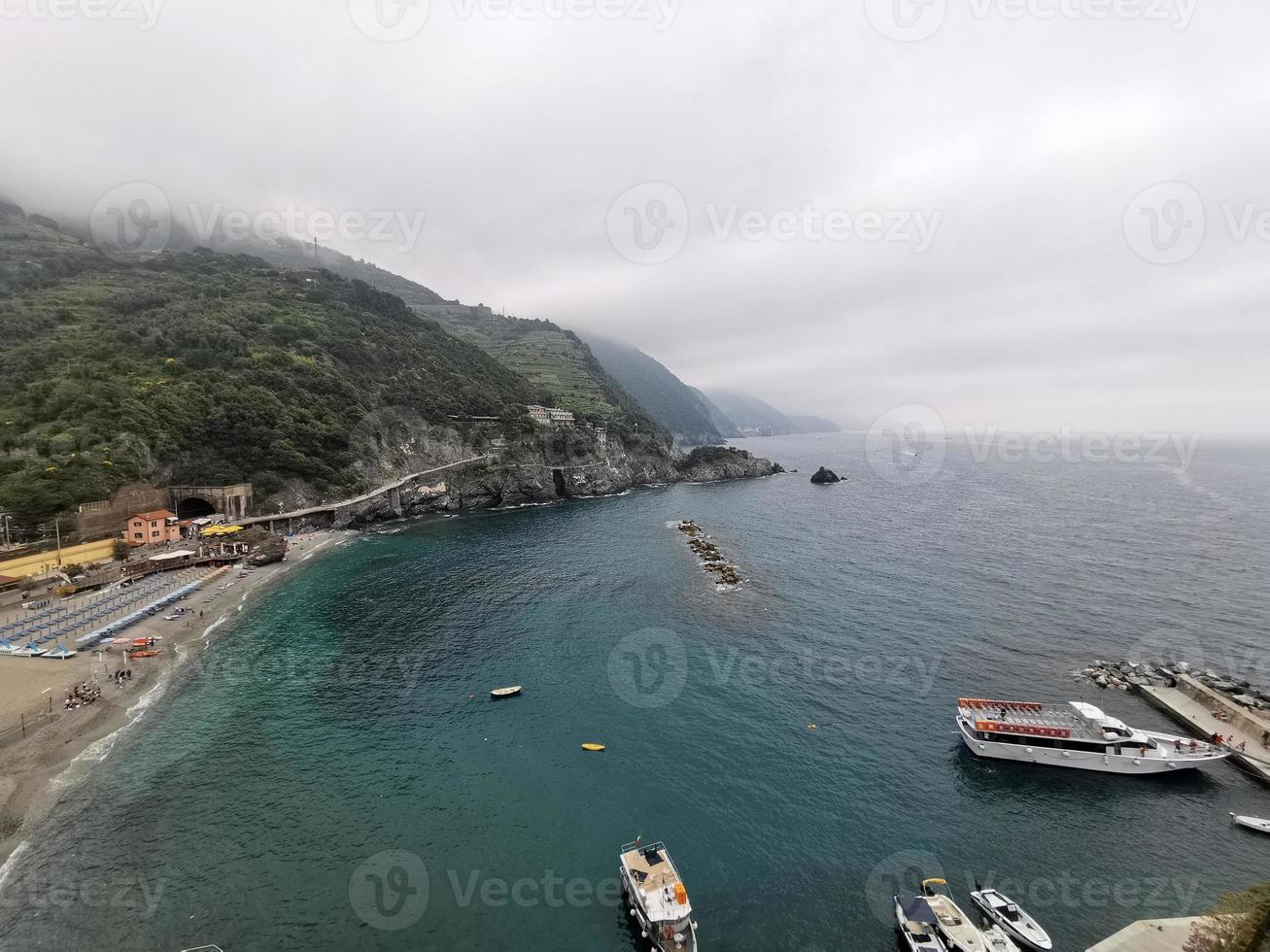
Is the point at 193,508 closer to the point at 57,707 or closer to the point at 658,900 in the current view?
the point at 57,707

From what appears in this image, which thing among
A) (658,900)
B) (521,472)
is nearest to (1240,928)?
(658,900)

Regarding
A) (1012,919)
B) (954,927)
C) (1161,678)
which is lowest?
(1012,919)

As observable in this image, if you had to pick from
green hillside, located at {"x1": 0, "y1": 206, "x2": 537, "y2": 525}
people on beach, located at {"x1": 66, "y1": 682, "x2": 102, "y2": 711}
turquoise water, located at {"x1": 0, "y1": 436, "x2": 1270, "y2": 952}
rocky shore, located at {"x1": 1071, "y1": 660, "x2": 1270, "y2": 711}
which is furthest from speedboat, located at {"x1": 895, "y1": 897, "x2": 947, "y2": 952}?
green hillside, located at {"x1": 0, "y1": 206, "x2": 537, "y2": 525}

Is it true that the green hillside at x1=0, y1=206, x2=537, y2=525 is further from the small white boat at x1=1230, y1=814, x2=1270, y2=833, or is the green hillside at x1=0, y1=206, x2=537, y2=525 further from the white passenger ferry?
the small white boat at x1=1230, y1=814, x2=1270, y2=833

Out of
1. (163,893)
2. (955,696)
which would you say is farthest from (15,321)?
(955,696)

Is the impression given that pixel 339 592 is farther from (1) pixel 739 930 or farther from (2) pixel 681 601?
(1) pixel 739 930

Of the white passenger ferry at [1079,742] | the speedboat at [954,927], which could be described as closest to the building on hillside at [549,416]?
the white passenger ferry at [1079,742]
